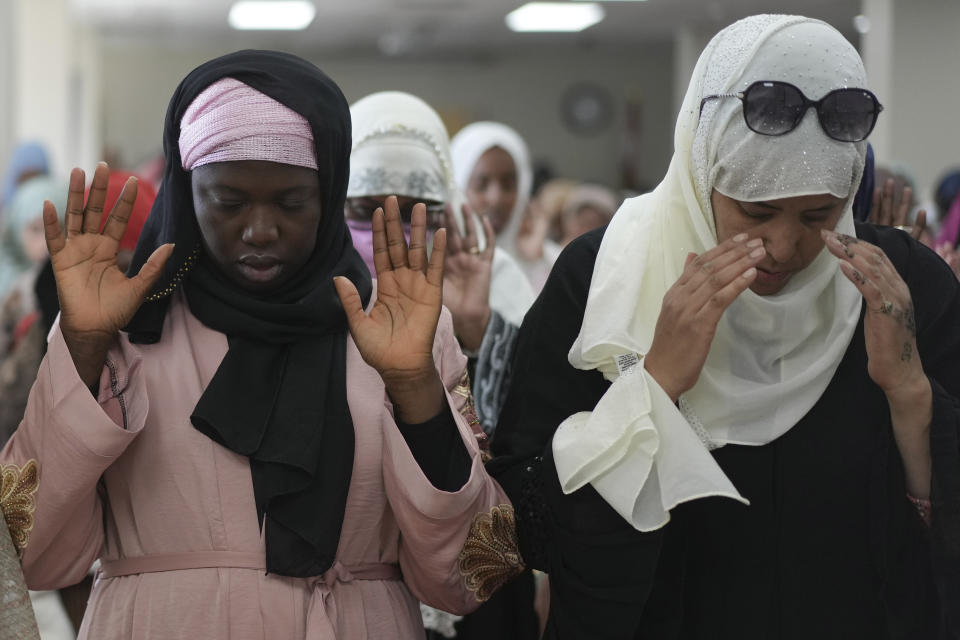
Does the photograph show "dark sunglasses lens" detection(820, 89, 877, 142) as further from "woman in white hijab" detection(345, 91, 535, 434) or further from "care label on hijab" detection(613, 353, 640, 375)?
"woman in white hijab" detection(345, 91, 535, 434)

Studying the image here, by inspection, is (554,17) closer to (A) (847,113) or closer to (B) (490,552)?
(A) (847,113)

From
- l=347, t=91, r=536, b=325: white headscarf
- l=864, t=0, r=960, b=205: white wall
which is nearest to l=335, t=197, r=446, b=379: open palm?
l=347, t=91, r=536, b=325: white headscarf

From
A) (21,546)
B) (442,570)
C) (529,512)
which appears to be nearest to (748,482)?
(529,512)

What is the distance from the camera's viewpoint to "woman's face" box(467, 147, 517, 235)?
5.37m

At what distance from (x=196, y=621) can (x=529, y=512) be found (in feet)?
1.82

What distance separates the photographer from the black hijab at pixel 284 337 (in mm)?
2002

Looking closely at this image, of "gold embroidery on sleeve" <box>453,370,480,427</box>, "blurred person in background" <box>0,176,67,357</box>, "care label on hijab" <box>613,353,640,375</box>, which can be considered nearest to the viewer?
"care label on hijab" <box>613,353,640,375</box>

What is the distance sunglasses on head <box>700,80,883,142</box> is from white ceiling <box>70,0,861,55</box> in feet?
39.1

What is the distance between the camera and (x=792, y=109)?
6.52 ft

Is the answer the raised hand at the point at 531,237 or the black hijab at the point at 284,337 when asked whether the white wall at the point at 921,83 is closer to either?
the raised hand at the point at 531,237

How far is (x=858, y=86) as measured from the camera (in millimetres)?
2041

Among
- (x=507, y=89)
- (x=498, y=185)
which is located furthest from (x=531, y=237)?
(x=507, y=89)

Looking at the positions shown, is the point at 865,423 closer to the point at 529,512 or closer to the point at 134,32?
the point at 529,512

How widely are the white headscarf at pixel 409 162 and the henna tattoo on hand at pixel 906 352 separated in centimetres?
143
